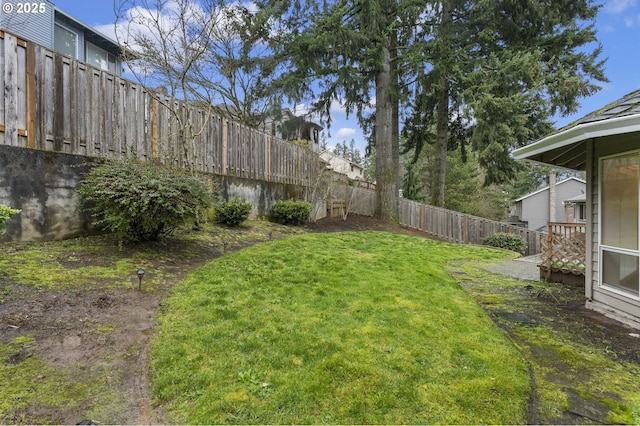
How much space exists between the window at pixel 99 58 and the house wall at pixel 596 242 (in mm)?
17937

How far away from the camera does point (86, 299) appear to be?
128 inches

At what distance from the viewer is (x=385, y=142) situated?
1332cm

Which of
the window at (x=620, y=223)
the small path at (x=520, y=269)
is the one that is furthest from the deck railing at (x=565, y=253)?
the window at (x=620, y=223)

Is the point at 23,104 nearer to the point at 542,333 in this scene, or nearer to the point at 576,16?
the point at 542,333

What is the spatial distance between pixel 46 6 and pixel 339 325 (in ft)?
54.2

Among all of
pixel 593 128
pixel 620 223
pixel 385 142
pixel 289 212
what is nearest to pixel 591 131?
pixel 593 128

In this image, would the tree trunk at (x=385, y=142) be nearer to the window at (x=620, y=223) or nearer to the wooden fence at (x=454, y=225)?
the wooden fence at (x=454, y=225)

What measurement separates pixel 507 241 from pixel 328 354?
1206 centimetres

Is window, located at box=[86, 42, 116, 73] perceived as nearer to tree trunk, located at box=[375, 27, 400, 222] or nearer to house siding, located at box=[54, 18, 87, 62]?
house siding, located at box=[54, 18, 87, 62]

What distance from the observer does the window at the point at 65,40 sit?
12999 millimetres

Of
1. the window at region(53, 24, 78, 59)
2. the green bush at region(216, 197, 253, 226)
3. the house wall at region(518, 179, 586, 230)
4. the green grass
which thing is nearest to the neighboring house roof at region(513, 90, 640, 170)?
the green grass

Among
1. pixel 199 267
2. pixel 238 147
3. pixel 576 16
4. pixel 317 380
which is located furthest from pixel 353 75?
pixel 317 380

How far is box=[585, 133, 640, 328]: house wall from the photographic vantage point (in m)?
3.78

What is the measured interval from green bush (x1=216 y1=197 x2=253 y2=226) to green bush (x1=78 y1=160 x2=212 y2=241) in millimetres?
2468
